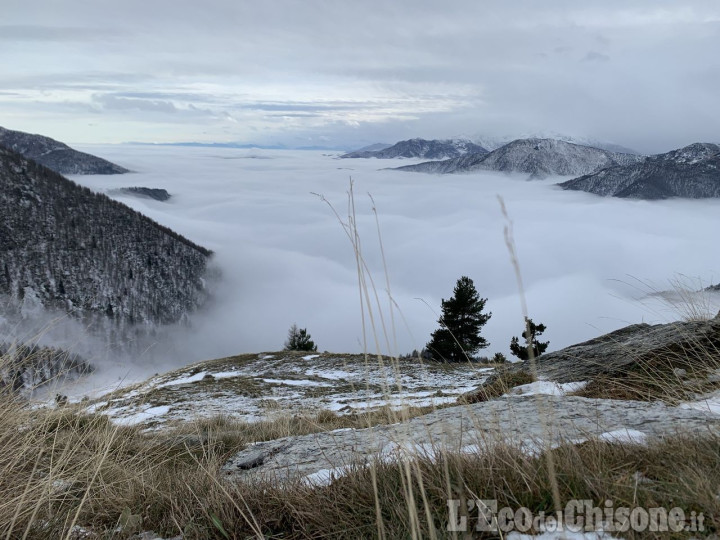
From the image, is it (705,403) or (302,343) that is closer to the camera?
(705,403)

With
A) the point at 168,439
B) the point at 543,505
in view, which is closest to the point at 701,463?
the point at 543,505

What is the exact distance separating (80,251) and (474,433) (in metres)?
199

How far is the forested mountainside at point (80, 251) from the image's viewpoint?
159375 millimetres

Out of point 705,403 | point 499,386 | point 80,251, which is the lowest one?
point 80,251

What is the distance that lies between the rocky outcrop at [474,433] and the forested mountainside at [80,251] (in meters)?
177

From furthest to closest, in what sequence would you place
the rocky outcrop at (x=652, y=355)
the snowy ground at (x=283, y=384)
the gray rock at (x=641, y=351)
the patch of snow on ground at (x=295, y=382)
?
the patch of snow on ground at (x=295, y=382), the snowy ground at (x=283, y=384), the gray rock at (x=641, y=351), the rocky outcrop at (x=652, y=355)

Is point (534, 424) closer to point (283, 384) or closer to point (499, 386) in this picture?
point (499, 386)

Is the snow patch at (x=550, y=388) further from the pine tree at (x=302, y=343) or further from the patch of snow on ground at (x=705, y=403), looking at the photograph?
the pine tree at (x=302, y=343)

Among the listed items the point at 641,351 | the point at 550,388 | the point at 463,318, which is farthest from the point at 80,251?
the point at 641,351

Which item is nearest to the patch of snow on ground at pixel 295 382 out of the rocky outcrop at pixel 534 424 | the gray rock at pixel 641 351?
the gray rock at pixel 641 351

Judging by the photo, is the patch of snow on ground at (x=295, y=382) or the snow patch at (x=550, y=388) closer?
the snow patch at (x=550, y=388)

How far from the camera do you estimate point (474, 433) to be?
3217 millimetres

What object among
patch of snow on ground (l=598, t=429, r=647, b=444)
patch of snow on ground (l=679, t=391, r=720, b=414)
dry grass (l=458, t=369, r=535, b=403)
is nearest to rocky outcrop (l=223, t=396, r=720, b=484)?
patch of snow on ground (l=598, t=429, r=647, b=444)

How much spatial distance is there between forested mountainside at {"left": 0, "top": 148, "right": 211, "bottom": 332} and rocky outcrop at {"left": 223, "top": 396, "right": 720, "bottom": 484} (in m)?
177
